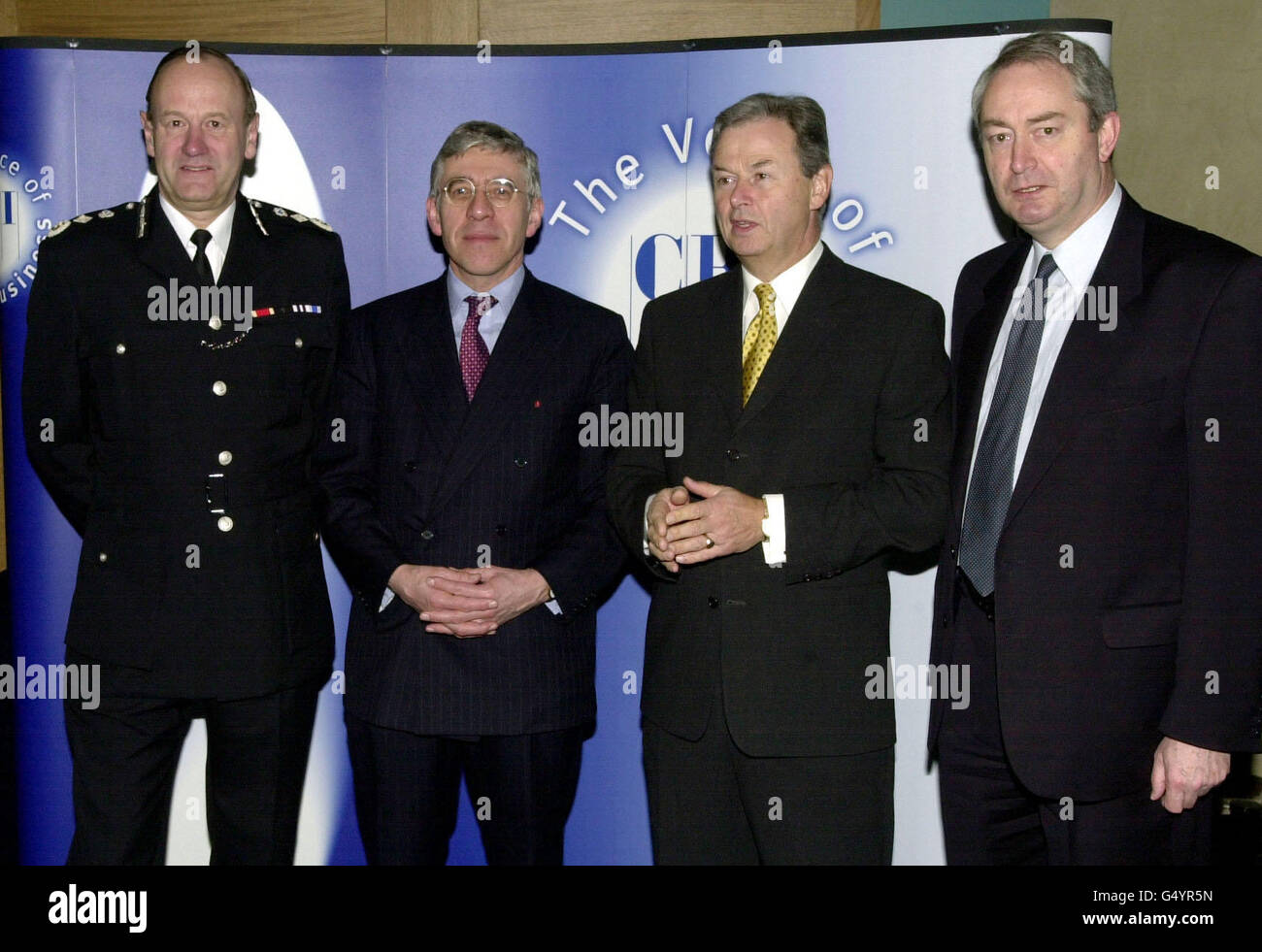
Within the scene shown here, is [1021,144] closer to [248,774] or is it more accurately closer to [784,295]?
[784,295]

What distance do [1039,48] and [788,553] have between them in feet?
3.71

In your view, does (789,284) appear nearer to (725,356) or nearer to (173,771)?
(725,356)

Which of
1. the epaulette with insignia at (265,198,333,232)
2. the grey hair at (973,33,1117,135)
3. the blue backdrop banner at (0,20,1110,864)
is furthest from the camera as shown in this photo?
the blue backdrop banner at (0,20,1110,864)

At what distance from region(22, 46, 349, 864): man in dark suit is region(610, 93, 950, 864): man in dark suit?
870 millimetres

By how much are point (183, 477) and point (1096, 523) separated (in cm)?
198

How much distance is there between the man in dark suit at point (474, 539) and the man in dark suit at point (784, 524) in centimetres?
24

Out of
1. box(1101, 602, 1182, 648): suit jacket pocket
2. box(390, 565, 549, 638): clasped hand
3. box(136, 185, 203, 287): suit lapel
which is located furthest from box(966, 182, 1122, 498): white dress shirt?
box(136, 185, 203, 287): suit lapel

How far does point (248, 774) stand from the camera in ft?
9.51

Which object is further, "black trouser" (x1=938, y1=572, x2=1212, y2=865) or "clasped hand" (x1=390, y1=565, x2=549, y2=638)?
"clasped hand" (x1=390, y1=565, x2=549, y2=638)

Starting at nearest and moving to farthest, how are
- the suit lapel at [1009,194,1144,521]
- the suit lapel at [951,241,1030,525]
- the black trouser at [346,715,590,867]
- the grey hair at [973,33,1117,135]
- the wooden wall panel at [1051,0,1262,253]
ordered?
the suit lapel at [1009,194,1144,521] < the grey hair at [973,33,1117,135] < the suit lapel at [951,241,1030,525] < the black trouser at [346,715,590,867] < the wooden wall panel at [1051,0,1262,253]

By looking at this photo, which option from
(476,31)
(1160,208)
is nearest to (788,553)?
(476,31)

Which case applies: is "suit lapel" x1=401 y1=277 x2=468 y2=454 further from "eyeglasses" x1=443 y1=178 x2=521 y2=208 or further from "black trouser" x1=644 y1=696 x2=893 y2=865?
"black trouser" x1=644 y1=696 x2=893 y2=865

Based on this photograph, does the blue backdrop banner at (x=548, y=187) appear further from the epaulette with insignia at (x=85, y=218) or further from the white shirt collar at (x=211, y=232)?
the white shirt collar at (x=211, y=232)

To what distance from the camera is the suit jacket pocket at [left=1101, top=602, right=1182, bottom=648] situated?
2275mm
